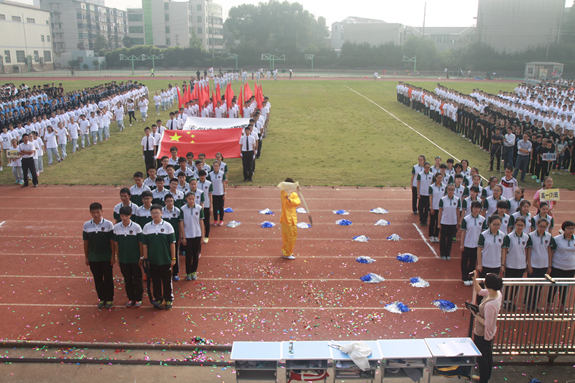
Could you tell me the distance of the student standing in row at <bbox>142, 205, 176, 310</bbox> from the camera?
23.5 feet

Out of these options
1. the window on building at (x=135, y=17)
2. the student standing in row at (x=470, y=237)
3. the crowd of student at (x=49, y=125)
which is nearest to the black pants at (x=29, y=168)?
the crowd of student at (x=49, y=125)

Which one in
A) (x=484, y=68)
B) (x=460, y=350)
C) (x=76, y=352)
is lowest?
(x=76, y=352)

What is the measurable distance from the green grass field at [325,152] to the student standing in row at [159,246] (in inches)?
315

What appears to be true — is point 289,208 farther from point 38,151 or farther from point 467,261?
point 38,151

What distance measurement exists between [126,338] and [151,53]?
81.5m

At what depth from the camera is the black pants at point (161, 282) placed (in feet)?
24.1

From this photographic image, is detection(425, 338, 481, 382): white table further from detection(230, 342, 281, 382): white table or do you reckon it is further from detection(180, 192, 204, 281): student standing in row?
detection(180, 192, 204, 281): student standing in row

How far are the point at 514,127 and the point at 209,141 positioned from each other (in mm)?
11172

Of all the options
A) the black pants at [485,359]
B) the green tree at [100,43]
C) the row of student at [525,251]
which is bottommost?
the black pants at [485,359]

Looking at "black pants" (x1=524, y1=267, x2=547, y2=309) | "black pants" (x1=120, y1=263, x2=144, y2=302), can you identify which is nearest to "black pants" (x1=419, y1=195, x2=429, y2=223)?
"black pants" (x1=524, y1=267, x2=547, y2=309)

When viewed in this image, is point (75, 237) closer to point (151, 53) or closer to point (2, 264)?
point (2, 264)

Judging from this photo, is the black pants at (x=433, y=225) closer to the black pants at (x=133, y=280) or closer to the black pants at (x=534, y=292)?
the black pants at (x=534, y=292)

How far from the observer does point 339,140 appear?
72.5ft

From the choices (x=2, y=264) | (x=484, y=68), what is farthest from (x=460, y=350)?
(x=484, y=68)
